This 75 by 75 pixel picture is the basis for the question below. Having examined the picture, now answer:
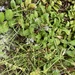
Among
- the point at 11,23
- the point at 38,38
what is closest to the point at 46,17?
the point at 38,38

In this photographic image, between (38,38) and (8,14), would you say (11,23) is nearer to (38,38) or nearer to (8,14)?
(8,14)

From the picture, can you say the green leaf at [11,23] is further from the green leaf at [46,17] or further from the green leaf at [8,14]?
the green leaf at [46,17]

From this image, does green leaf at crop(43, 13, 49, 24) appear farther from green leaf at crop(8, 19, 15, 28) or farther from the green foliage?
green leaf at crop(8, 19, 15, 28)

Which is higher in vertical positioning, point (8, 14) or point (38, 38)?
point (8, 14)

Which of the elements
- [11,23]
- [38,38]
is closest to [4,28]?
[11,23]

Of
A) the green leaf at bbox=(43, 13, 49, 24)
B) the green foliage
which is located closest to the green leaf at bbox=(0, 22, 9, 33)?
the green foliage

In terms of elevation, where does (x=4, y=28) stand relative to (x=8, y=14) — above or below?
below

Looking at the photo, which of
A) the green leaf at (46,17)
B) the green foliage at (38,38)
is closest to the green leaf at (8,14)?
the green foliage at (38,38)

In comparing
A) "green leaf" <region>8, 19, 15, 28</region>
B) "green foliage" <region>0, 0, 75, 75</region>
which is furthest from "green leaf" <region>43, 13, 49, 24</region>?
"green leaf" <region>8, 19, 15, 28</region>

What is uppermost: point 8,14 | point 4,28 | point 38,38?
point 8,14

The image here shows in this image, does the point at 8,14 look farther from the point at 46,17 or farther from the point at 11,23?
the point at 46,17

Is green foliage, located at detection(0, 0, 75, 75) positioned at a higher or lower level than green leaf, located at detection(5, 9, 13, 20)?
lower

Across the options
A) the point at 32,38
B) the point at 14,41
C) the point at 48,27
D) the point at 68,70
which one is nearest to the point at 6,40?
the point at 14,41

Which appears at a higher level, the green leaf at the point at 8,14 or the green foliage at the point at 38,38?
the green leaf at the point at 8,14
